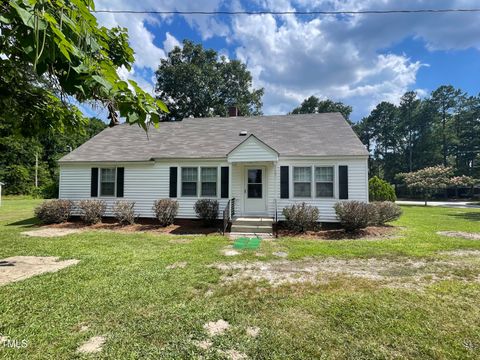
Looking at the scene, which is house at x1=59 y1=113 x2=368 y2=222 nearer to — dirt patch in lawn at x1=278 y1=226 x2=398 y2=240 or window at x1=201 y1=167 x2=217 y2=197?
window at x1=201 y1=167 x2=217 y2=197

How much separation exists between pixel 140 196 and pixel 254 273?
8.45 m

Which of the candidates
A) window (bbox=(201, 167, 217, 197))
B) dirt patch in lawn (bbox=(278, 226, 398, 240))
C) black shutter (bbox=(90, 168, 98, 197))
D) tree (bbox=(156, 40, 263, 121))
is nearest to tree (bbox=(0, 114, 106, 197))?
tree (bbox=(156, 40, 263, 121))

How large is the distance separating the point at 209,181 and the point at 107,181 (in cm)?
505

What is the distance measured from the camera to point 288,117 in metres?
14.7

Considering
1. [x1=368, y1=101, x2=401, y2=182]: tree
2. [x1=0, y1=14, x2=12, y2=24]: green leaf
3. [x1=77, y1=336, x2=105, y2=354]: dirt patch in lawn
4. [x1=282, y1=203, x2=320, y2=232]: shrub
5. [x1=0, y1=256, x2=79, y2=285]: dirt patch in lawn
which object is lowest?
[x1=77, y1=336, x2=105, y2=354]: dirt patch in lawn

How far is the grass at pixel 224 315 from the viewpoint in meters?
2.69

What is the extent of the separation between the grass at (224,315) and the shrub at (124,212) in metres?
5.53

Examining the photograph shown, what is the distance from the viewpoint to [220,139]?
12969 millimetres

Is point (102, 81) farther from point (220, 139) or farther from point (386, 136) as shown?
point (386, 136)

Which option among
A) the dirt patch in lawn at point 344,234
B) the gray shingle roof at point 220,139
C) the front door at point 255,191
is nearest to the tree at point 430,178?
the gray shingle roof at point 220,139

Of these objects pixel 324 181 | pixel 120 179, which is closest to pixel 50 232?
pixel 120 179

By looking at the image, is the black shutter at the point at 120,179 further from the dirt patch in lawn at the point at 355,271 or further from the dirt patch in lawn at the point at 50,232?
the dirt patch in lawn at the point at 355,271

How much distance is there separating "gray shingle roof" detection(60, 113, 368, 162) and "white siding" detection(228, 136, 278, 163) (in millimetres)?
849

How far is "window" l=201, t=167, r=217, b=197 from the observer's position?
11430 mm
